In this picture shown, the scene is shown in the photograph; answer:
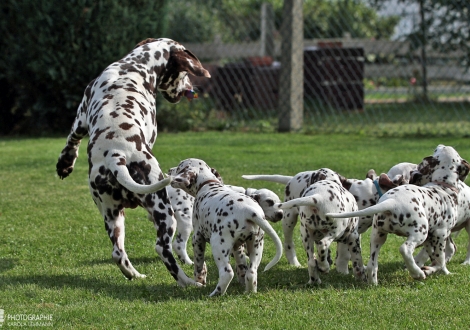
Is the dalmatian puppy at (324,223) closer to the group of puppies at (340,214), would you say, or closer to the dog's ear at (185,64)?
the group of puppies at (340,214)

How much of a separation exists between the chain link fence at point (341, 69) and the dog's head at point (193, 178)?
8.45 meters

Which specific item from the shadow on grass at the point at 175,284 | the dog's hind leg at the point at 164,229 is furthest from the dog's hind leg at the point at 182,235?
the dog's hind leg at the point at 164,229

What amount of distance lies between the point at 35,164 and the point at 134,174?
241 inches

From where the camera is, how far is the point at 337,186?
5.59 meters

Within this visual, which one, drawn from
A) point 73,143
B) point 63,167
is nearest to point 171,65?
point 73,143

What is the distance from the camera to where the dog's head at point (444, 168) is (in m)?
6.02

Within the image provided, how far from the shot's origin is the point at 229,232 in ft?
16.8

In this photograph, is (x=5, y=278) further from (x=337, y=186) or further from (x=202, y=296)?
(x=337, y=186)

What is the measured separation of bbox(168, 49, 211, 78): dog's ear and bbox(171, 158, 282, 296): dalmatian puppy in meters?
1.45

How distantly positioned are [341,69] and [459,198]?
1113 cm

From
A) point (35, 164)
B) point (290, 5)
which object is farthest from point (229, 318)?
point (290, 5)

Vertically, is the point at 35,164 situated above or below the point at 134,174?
below

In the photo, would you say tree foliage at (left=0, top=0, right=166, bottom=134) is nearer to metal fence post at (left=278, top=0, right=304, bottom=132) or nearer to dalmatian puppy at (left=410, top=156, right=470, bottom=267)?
metal fence post at (left=278, top=0, right=304, bottom=132)

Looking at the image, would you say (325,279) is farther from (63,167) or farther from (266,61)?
(266,61)
